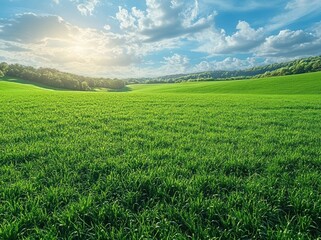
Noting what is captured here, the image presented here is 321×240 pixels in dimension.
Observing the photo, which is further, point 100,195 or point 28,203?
point 100,195

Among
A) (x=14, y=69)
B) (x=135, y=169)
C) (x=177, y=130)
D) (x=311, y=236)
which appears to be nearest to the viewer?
(x=311, y=236)

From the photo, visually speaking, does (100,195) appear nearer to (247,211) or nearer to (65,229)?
(65,229)

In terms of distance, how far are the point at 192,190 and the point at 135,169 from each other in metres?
1.59

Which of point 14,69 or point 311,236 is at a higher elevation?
point 14,69

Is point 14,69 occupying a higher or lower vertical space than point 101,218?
higher

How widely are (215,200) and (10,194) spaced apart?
352 centimetres

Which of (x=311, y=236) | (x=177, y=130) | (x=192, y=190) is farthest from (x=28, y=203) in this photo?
(x=177, y=130)

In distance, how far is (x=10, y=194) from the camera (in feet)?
14.3

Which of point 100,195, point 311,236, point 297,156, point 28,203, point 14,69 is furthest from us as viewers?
point 14,69

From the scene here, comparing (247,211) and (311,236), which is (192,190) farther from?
(311,236)

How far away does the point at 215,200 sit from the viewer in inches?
162

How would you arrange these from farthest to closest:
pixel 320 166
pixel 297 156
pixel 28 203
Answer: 1. pixel 297 156
2. pixel 320 166
3. pixel 28 203

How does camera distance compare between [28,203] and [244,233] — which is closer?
[244,233]

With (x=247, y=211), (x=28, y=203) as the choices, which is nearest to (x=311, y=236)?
(x=247, y=211)
